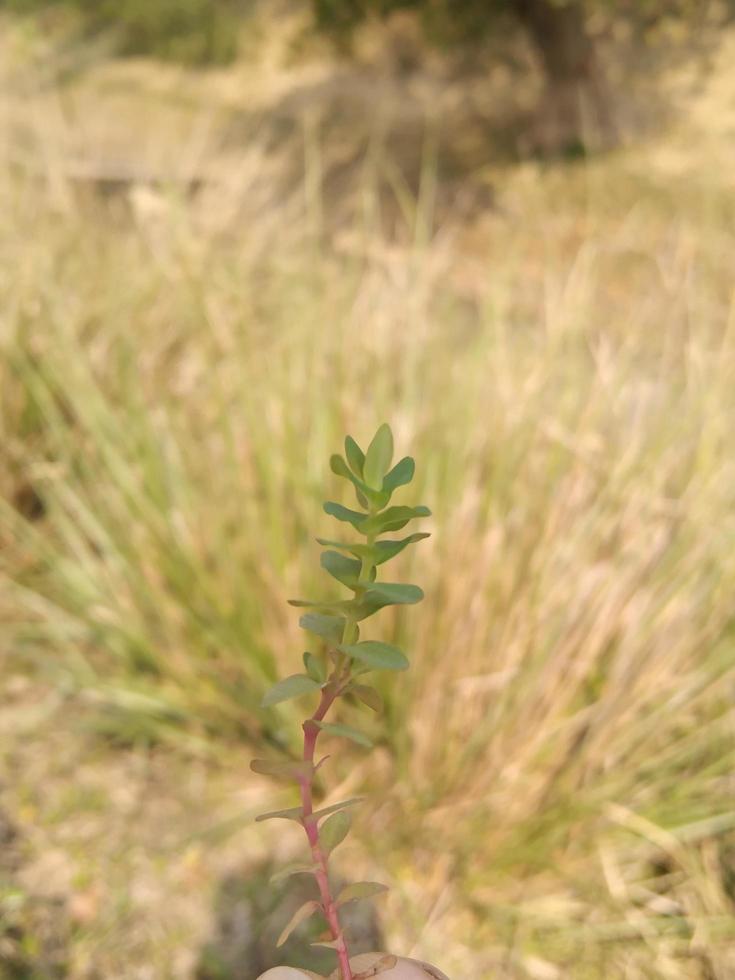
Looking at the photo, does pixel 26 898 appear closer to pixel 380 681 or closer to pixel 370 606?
pixel 380 681

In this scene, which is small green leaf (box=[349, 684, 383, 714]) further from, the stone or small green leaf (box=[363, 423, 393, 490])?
the stone

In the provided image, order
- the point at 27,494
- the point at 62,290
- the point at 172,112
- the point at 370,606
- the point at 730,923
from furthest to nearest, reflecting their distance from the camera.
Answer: the point at 172,112 → the point at 62,290 → the point at 27,494 → the point at 730,923 → the point at 370,606

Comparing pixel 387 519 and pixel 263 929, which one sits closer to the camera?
pixel 387 519

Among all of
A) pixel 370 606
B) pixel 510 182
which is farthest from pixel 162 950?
pixel 510 182

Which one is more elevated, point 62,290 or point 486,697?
point 62,290

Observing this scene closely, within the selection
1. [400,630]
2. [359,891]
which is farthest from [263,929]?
[359,891]

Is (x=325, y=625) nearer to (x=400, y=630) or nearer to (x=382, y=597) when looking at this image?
(x=382, y=597)

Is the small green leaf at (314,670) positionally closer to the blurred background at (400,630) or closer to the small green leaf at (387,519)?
the small green leaf at (387,519)
